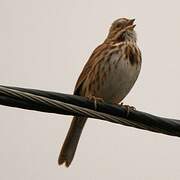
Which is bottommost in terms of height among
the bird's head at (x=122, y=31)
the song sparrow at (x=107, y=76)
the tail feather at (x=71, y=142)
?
the tail feather at (x=71, y=142)

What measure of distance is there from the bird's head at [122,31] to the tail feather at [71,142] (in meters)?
0.96

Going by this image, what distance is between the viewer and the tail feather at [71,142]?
606cm

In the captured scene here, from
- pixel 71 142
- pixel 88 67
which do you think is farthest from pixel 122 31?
pixel 71 142

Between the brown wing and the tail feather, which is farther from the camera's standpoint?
the brown wing

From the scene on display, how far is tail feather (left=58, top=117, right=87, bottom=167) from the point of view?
6059mm

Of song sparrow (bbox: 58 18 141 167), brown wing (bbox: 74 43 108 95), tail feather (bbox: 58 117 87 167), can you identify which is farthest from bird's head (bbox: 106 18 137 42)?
tail feather (bbox: 58 117 87 167)

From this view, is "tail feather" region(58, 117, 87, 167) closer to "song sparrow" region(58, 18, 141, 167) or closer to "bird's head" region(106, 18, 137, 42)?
Result: "song sparrow" region(58, 18, 141, 167)

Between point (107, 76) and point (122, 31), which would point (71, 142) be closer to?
point (107, 76)

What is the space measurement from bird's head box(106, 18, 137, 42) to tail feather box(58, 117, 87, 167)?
0.96 m

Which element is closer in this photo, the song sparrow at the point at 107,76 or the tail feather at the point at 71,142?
the tail feather at the point at 71,142

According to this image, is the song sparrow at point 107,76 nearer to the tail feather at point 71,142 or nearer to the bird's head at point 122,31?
the tail feather at point 71,142

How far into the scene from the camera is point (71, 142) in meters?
6.29

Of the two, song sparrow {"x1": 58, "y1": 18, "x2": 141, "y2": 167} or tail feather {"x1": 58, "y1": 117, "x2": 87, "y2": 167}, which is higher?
song sparrow {"x1": 58, "y1": 18, "x2": 141, "y2": 167}

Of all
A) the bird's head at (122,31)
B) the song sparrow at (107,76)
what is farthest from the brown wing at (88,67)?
the bird's head at (122,31)
